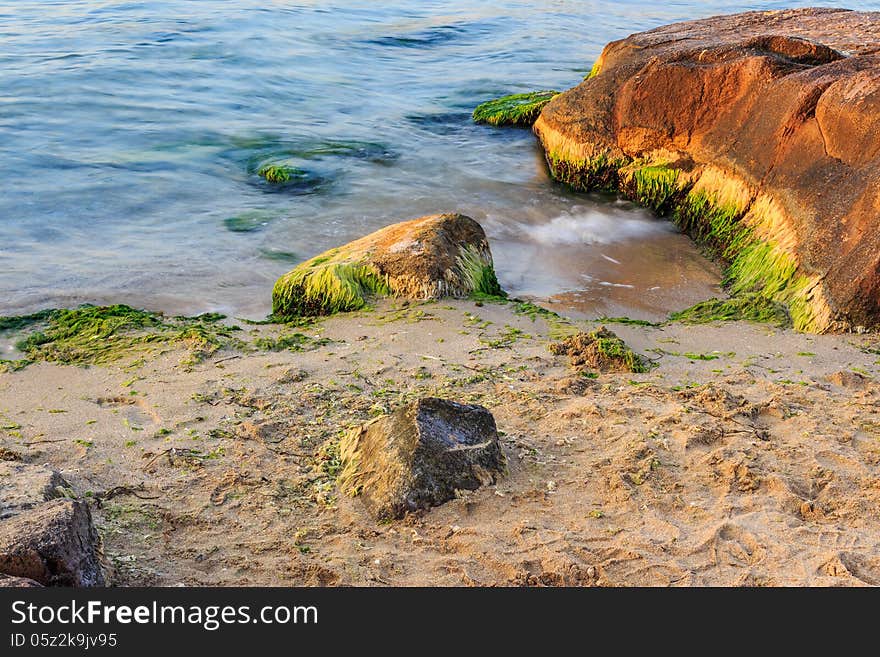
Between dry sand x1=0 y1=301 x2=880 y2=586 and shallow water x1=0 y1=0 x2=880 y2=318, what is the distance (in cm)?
187

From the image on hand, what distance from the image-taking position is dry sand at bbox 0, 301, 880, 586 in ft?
10.6

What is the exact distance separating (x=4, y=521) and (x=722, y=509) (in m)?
2.77

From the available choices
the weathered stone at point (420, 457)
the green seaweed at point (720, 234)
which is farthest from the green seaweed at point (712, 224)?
the weathered stone at point (420, 457)

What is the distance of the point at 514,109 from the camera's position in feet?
43.2

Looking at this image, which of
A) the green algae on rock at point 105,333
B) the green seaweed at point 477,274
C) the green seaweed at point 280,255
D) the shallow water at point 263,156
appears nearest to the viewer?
the green algae on rock at point 105,333

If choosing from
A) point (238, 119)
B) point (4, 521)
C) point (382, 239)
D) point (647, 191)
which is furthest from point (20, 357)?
point (238, 119)

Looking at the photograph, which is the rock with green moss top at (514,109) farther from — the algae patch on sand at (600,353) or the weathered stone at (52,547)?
the weathered stone at (52,547)

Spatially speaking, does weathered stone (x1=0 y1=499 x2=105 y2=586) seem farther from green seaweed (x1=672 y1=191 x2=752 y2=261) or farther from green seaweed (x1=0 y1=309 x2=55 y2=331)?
green seaweed (x1=672 y1=191 x2=752 y2=261)

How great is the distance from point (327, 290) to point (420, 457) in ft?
9.43

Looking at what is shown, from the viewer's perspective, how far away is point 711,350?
217 inches

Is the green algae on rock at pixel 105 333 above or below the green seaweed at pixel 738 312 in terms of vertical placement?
below

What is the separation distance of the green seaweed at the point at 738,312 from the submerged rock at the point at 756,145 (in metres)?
0.09

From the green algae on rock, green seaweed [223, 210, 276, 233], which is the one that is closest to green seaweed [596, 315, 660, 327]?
the green algae on rock

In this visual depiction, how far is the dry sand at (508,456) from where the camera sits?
128 inches
